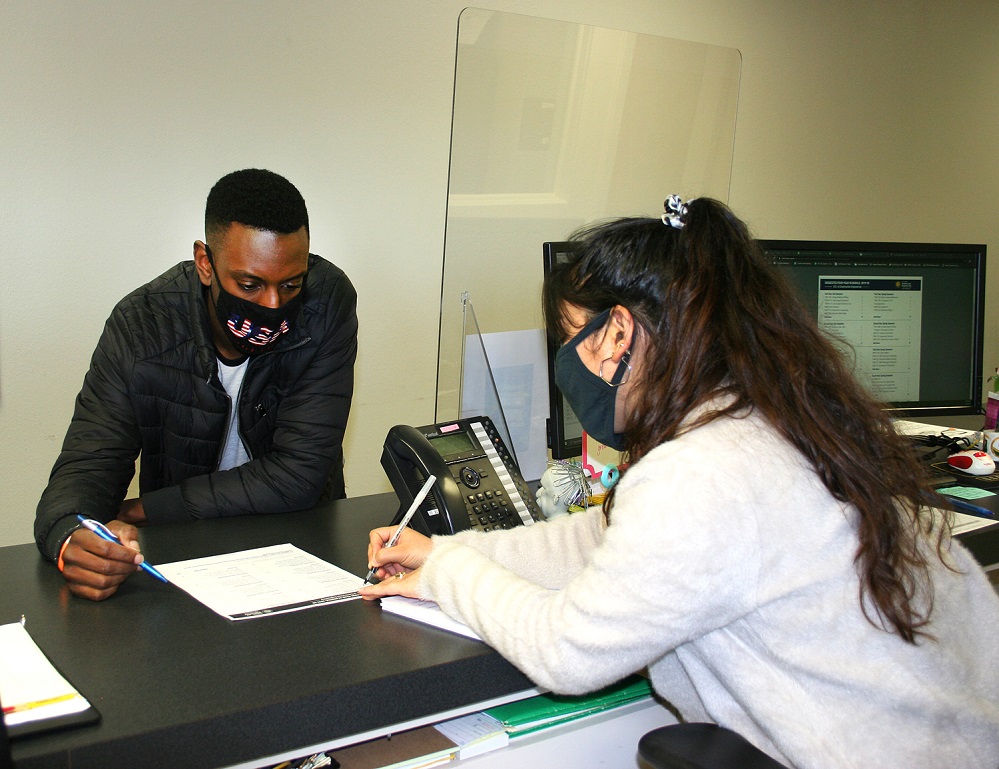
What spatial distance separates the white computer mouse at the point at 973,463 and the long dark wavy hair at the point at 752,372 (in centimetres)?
99

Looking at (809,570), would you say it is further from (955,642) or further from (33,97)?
(33,97)

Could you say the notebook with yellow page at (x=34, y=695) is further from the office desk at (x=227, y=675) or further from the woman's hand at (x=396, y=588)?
the woman's hand at (x=396, y=588)

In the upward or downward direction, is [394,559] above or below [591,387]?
below

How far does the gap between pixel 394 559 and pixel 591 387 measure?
362 millimetres

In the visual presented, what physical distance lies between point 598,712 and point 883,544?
0.45 metres

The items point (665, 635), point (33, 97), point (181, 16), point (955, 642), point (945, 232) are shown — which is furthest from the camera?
point (945, 232)

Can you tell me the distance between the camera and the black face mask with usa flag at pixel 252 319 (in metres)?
1.62

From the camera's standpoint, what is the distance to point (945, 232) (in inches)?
178

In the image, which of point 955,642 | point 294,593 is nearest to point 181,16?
point 294,593

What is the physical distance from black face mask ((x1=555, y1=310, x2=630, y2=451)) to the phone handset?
29cm

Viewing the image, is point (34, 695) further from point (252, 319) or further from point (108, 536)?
point (252, 319)

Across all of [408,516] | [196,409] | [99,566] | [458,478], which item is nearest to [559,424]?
[458,478]

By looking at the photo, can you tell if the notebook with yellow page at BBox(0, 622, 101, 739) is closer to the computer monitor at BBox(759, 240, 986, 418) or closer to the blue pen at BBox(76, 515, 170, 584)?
the blue pen at BBox(76, 515, 170, 584)

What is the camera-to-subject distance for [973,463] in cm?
193
